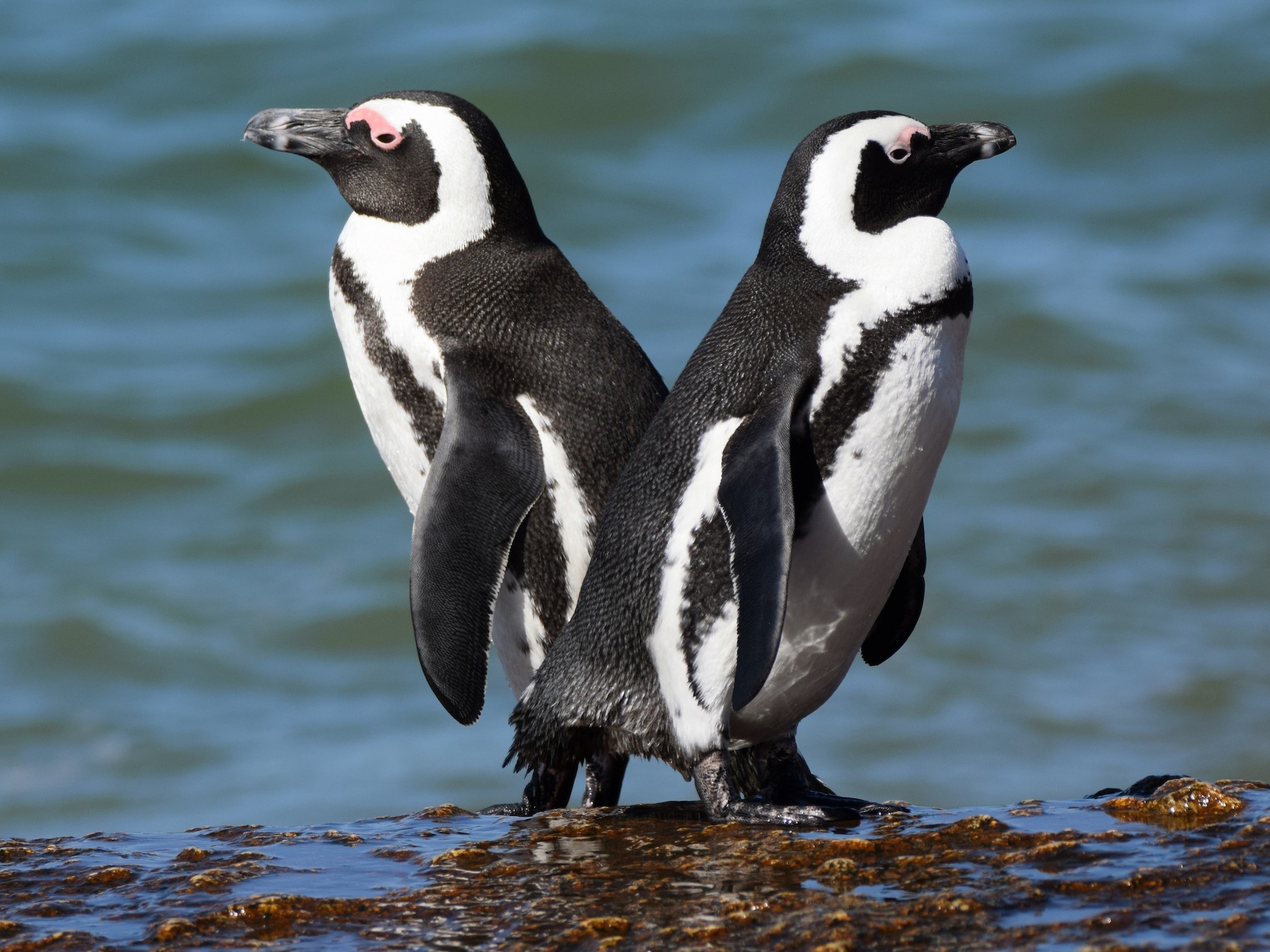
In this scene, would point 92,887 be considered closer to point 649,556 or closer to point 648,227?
point 649,556

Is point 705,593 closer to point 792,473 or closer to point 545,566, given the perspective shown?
point 792,473

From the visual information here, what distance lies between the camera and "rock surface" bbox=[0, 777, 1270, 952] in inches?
72.5

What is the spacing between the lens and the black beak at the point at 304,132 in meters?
3.04

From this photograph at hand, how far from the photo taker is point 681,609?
2.44 m

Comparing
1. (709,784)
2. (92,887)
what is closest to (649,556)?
(709,784)

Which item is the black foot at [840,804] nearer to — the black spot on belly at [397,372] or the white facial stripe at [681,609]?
the white facial stripe at [681,609]

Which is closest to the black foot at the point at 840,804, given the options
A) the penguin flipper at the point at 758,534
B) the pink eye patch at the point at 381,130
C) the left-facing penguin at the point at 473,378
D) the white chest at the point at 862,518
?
the white chest at the point at 862,518

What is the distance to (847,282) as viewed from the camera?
2496mm

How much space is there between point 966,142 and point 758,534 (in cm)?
74

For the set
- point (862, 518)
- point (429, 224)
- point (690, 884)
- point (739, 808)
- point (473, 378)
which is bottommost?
point (690, 884)

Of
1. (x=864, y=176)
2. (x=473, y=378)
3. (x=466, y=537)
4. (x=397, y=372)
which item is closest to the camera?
(x=864, y=176)

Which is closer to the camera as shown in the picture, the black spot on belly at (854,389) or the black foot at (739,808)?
the black foot at (739,808)

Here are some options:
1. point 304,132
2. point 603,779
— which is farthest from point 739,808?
point 304,132

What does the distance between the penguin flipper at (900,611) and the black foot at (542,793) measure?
1.74ft
